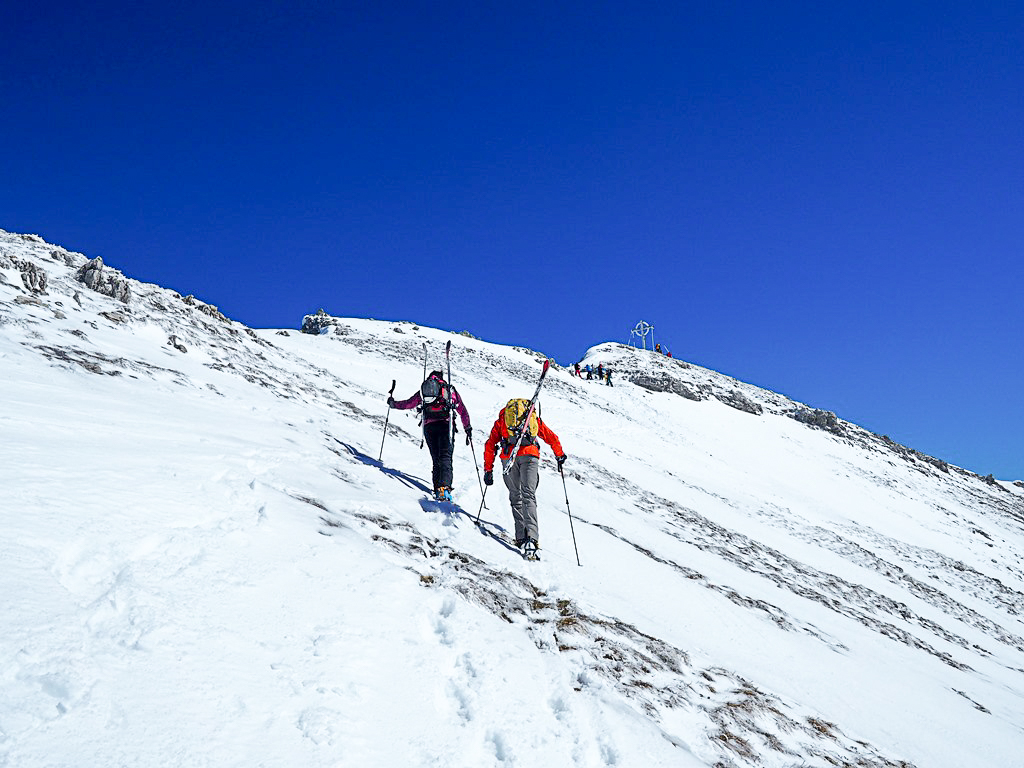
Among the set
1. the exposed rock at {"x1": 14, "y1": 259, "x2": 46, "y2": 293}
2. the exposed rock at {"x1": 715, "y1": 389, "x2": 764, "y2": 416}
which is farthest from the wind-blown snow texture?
the exposed rock at {"x1": 715, "y1": 389, "x2": 764, "y2": 416}

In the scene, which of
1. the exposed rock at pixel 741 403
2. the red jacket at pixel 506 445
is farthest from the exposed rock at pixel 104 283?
the exposed rock at pixel 741 403

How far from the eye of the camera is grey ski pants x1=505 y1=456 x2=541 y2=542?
871cm

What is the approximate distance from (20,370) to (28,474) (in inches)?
216

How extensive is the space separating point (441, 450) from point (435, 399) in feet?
3.11

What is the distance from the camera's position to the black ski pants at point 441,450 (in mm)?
10008

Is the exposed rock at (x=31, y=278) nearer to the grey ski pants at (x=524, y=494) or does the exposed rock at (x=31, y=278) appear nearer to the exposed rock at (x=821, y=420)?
the grey ski pants at (x=524, y=494)

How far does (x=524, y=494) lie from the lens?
29.3 ft

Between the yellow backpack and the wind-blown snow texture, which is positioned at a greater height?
the yellow backpack

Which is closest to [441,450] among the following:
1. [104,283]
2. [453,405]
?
[453,405]

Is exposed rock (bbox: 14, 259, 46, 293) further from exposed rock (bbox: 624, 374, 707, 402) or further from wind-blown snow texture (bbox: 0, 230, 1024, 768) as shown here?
exposed rock (bbox: 624, 374, 707, 402)

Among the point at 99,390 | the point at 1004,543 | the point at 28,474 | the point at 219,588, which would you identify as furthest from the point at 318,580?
the point at 1004,543

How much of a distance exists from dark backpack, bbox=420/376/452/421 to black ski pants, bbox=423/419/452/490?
170mm

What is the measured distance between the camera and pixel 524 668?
481cm

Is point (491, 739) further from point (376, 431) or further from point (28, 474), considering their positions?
point (376, 431)
